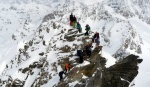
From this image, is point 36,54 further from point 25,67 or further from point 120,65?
point 120,65

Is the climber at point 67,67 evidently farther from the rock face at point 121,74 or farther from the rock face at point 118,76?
the rock face at point 121,74

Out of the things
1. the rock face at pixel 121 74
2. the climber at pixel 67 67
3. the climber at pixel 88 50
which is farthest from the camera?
the climber at pixel 88 50

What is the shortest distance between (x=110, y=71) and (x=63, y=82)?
941cm

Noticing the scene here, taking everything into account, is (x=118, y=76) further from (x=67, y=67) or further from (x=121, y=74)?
(x=67, y=67)

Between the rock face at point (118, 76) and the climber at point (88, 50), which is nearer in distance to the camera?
the rock face at point (118, 76)

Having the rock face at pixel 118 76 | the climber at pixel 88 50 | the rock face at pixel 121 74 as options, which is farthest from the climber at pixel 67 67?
the rock face at pixel 121 74

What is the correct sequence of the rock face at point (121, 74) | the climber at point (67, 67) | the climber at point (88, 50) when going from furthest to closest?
the climber at point (88, 50) → the climber at point (67, 67) → the rock face at point (121, 74)

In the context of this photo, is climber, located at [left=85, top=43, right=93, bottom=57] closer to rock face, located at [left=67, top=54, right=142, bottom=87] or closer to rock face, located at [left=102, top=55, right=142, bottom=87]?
rock face, located at [left=67, top=54, right=142, bottom=87]

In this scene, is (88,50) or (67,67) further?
(88,50)

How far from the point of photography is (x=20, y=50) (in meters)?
65.2

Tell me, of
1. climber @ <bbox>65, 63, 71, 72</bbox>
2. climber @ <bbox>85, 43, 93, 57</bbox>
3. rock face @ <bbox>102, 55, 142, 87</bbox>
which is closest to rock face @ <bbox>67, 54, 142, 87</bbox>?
rock face @ <bbox>102, 55, 142, 87</bbox>

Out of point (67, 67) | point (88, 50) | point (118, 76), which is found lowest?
point (67, 67)

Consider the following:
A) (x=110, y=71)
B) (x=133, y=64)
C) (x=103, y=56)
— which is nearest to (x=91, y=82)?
(x=110, y=71)

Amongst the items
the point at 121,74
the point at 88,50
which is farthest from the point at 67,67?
the point at 121,74
